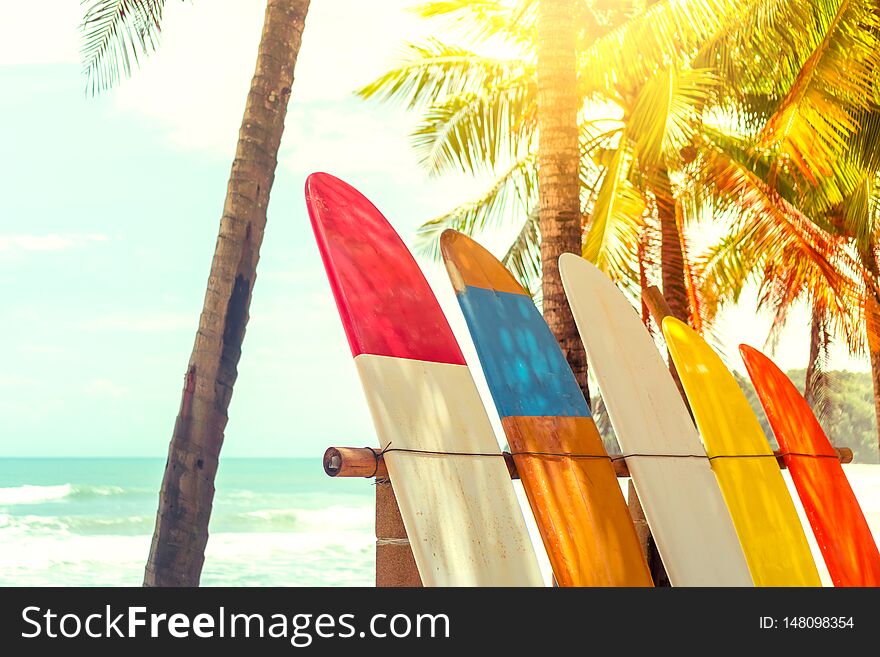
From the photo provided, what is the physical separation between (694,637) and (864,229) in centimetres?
773

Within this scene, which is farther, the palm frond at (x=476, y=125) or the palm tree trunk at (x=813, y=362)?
the palm tree trunk at (x=813, y=362)

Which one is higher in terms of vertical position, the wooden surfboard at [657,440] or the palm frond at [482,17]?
the palm frond at [482,17]

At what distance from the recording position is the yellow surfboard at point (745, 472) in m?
3.59

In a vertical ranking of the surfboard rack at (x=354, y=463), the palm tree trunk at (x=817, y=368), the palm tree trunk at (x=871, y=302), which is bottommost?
the surfboard rack at (x=354, y=463)

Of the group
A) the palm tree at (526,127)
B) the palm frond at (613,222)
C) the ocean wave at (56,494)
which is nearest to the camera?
the palm frond at (613,222)

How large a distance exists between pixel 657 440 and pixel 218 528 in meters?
25.5

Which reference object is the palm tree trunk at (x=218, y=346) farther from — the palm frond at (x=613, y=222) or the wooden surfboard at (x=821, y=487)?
the palm frond at (x=613, y=222)

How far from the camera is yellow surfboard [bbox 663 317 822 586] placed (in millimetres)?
3590

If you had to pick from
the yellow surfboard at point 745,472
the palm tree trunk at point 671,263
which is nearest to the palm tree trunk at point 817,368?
the palm tree trunk at point 671,263

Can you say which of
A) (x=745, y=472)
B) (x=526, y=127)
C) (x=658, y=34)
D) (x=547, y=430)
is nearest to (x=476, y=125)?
(x=526, y=127)

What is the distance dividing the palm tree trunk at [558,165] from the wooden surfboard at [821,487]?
0.93 meters

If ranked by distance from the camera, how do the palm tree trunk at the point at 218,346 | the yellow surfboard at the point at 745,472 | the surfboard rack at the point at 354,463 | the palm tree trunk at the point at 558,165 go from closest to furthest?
the surfboard rack at the point at 354,463 < the yellow surfboard at the point at 745,472 < the palm tree trunk at the point at 218,346 < the palm tree trunk at the point at 558,165

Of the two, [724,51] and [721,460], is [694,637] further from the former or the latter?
[724,51]

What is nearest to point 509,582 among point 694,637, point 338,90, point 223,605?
point 694,637
